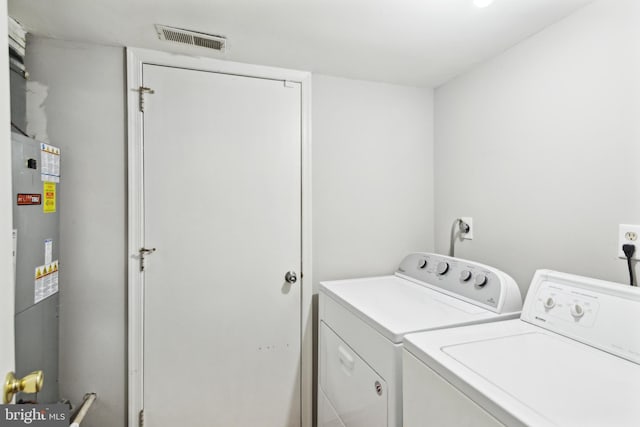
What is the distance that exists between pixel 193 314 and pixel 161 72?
1.32 metres

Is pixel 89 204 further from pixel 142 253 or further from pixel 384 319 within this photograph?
pixel 384 319

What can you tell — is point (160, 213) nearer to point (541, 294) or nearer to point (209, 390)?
point (209, 390)

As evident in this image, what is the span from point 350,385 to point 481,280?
0.78 meters

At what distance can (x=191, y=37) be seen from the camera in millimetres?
1501

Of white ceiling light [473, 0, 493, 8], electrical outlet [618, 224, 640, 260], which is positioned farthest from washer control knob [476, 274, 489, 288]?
white ceiling light [473, 0, 493, 8]

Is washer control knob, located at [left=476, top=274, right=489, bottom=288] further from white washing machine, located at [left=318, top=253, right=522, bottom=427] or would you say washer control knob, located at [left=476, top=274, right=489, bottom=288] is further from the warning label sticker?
the warning label sticker

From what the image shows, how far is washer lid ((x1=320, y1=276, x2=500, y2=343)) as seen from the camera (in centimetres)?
119

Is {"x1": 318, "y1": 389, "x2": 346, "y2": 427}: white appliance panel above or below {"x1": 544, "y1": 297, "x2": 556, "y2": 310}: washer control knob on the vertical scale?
below

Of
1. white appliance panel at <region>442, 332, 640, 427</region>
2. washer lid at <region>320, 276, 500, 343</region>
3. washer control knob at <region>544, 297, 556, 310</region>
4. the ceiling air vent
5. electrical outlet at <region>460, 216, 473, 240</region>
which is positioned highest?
the ceiling air vent

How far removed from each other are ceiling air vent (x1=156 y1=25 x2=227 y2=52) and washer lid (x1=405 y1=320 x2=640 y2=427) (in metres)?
1.61

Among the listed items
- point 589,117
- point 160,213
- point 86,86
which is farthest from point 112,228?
point 589,117

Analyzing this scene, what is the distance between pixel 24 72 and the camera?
4.73 feet

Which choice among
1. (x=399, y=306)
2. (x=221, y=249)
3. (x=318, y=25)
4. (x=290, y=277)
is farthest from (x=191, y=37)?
(x=399, y=306)

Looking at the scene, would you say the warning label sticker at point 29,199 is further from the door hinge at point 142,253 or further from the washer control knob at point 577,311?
the washer control knob at point 577,311
